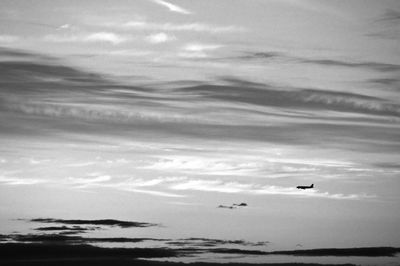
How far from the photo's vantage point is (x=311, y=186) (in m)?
164

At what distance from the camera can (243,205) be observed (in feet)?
429

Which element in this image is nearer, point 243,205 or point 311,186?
point 243,205

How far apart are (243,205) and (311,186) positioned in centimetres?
3942
